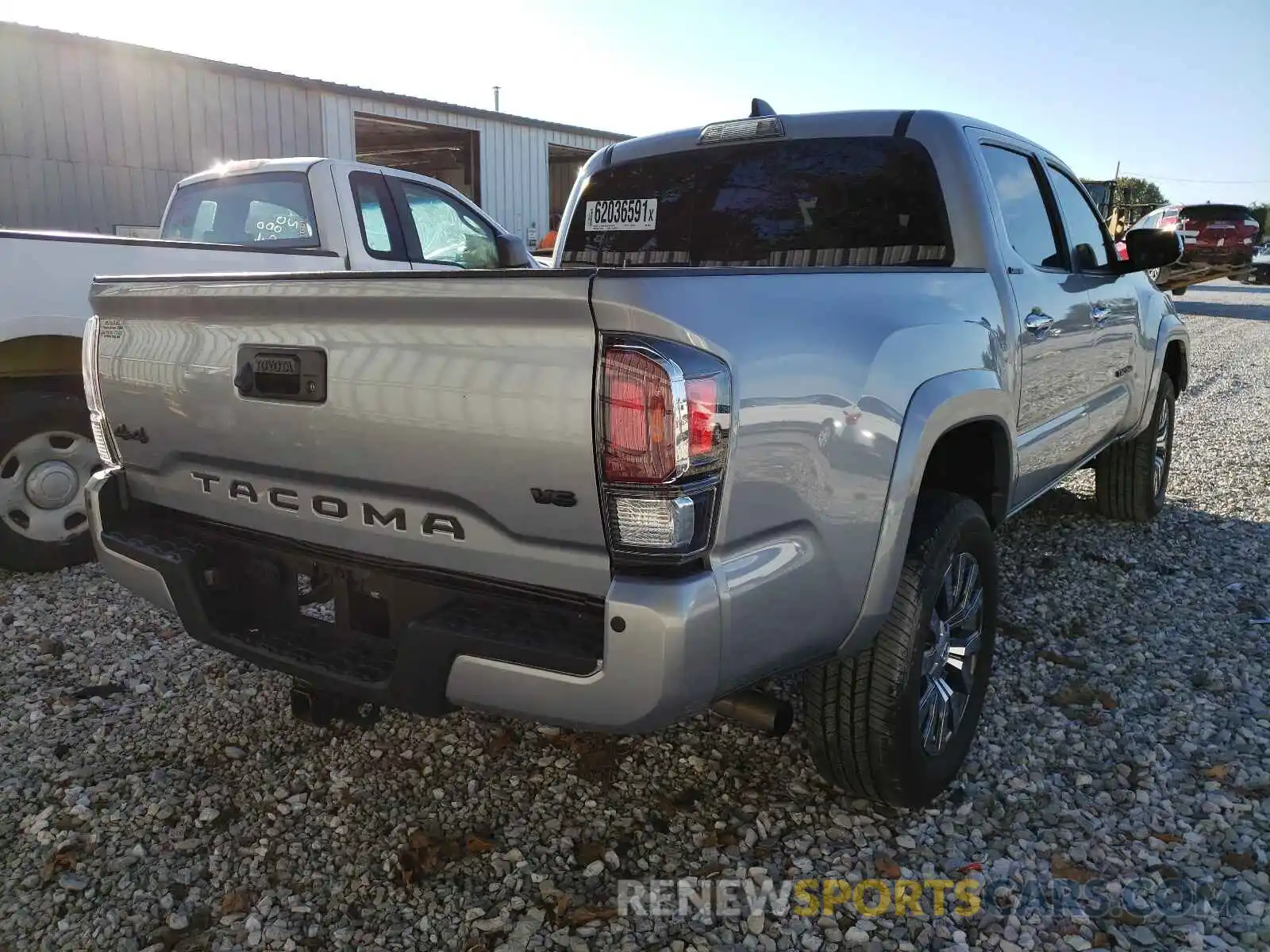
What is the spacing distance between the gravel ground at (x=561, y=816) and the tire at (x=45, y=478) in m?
0.78

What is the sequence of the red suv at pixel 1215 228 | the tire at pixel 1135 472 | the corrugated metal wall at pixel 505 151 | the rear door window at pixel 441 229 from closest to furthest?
the tire at pixel 1135 472, the rear door window at pixel 441 229, the corrugated metal wall at pixel 505 151, the red suv at pixel 1215 228

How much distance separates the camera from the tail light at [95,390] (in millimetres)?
2703

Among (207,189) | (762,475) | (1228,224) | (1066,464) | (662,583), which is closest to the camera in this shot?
(662,583)

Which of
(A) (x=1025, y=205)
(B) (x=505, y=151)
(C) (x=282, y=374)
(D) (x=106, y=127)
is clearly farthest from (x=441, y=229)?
(B) (x=505, y=151)

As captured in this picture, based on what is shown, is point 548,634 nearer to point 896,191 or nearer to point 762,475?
point 762,475

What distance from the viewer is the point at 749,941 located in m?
2.15

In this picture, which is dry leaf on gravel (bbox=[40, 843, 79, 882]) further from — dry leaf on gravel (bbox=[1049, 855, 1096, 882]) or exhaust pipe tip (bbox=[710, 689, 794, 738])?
dry leaf on gravel (bbox=[1049, 855, 1096, 882])

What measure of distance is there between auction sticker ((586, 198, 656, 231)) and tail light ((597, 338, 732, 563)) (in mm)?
1977

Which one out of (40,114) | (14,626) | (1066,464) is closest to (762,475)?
(1066,464)

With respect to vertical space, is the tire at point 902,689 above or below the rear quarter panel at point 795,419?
below

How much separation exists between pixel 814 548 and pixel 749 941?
93 cm

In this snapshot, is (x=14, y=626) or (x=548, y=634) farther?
(x=14, y=626)

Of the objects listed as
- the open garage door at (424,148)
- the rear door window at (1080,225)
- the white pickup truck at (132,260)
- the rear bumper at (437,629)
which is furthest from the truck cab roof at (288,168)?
the open garage door at (424,148)

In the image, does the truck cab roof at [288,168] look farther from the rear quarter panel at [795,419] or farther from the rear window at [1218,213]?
the rear window at [1218,213]
